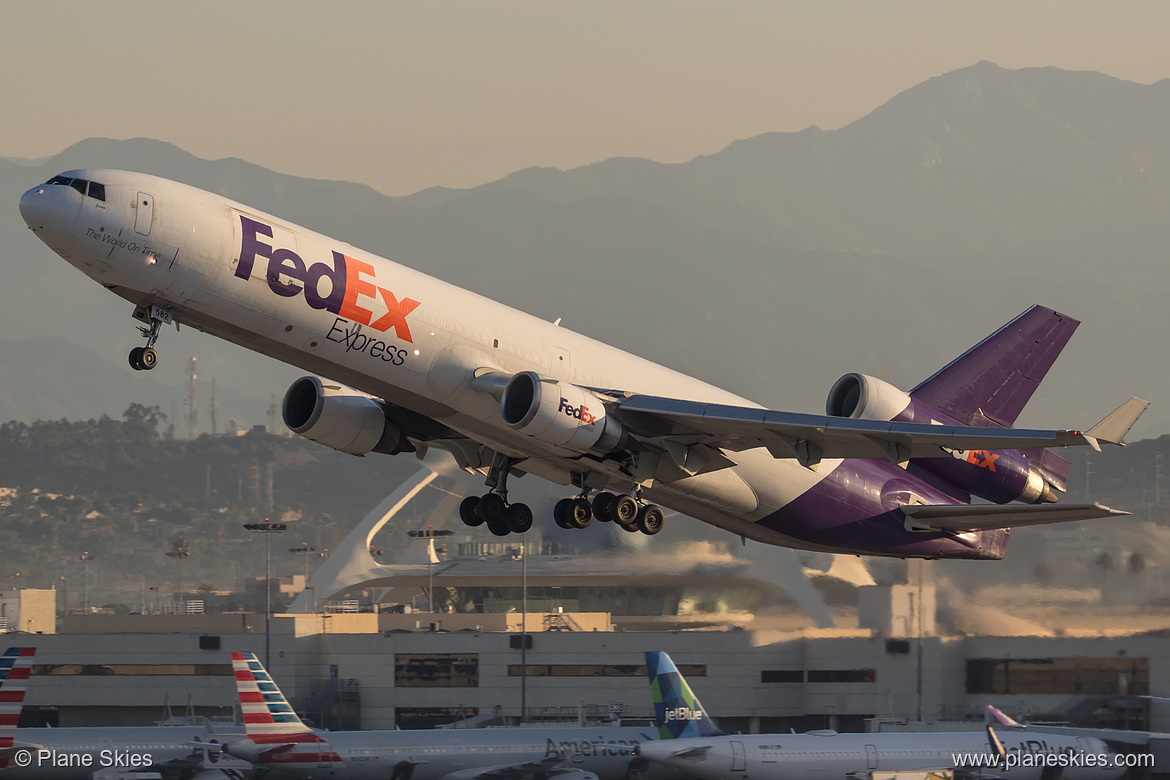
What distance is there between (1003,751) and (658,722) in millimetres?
10057

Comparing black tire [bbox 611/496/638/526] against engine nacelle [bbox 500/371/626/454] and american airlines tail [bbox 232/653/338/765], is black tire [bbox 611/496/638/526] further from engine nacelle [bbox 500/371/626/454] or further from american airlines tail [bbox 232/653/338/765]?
american airlines tail [bbox 232/653/338/765]

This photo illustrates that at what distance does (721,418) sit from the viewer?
29.0m

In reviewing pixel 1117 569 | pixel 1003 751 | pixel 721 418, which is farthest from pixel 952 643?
pixel 721 418

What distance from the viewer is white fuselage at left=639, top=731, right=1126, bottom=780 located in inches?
1622

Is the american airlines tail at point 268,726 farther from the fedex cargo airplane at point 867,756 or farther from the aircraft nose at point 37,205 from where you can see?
the aircraft nose at point 37,205

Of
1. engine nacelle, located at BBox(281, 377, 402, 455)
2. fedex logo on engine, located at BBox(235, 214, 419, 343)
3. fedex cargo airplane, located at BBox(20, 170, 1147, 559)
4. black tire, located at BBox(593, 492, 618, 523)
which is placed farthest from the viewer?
engine nacelle, located at BBox(281, 377, 402, 455)

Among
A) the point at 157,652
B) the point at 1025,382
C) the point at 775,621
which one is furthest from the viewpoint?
the point at 157,652

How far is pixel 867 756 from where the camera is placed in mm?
41656

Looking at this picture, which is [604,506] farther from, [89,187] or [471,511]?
[89,187]

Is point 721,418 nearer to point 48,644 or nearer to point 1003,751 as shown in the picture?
point 1003,751

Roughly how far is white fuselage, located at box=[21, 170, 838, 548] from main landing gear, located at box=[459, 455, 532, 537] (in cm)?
119

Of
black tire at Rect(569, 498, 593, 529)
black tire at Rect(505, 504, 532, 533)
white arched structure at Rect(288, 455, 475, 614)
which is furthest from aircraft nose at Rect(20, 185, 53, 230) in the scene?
white arched structure at Rect(288, 455, 475, 614)

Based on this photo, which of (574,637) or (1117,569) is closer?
(1117,569)

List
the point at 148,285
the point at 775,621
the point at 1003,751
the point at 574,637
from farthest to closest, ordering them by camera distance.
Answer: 1. the point at 574,637
2. the point at 775,621
3. the point at 1003,751
4. the point at 148,285
